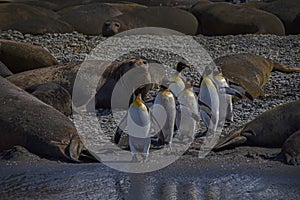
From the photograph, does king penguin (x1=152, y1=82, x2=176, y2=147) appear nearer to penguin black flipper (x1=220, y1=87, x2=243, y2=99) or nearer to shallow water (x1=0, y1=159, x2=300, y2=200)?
shallow water (x1=0, y1=159, x2=300, y2=200)

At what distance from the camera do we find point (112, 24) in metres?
15.0

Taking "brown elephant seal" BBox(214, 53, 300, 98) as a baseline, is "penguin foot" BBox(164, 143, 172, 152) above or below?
above

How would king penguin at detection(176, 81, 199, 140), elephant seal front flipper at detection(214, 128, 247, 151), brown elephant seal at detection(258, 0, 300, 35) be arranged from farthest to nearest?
brown elephant seal at detection(258, 0, 300, 35), king penguin at detection(176, 81, 199, 140), elephant seal front flipper at detection(214, 128, 247, 151)

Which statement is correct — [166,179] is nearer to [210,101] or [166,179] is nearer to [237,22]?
[210,101]

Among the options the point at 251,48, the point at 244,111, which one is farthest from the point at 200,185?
the point at 251,48

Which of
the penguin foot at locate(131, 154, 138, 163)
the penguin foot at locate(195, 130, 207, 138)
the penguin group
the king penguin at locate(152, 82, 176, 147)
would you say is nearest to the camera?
the penguin foot at locate(131, 154, 138, 163)

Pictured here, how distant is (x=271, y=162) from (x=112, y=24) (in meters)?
9.28

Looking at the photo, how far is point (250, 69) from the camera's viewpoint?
34.9 feet

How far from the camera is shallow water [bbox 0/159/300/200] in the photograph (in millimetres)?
5285

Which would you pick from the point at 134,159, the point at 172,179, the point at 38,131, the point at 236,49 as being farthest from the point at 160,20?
the point at 172,179

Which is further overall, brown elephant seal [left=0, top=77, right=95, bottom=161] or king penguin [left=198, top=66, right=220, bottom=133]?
king penguin [left=198, top=66, right=220, bottom=133]

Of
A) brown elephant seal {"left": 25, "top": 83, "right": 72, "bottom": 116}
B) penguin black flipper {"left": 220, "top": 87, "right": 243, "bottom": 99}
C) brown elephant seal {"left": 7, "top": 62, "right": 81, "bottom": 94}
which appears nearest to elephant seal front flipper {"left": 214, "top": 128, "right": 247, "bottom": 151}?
penguin black flipper {"left": 220, "top": 87, "right": 243, "bottom": 99}

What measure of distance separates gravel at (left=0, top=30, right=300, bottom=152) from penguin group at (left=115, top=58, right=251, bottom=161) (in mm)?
1007

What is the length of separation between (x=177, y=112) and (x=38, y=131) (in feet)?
4.54
